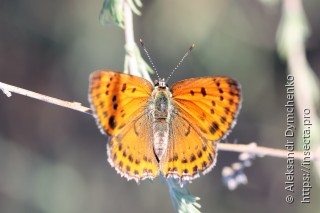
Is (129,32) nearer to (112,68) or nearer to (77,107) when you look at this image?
(77,107)

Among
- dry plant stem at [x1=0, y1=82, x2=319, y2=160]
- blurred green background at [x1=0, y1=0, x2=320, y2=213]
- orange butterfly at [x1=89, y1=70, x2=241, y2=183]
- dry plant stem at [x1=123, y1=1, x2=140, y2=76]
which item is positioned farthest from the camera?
blurred green background at [x1=0, y1=0, x2=320, y2=213]

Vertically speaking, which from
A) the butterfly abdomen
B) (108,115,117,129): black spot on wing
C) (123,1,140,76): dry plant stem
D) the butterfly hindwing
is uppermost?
(123,1,140,76): dry plant stem

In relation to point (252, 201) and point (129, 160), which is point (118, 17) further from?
point (252, 201)

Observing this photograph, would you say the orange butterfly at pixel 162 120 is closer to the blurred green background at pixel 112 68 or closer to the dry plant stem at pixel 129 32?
the dry plant stem at pixel 129 32

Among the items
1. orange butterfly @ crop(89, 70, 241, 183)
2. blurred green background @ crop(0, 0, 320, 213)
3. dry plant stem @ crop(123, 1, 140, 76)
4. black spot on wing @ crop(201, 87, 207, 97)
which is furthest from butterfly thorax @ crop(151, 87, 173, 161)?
blurred green background @ crop(0, 0, 320, 213)

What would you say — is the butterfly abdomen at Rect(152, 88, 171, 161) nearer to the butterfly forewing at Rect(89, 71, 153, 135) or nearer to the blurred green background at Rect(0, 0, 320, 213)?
the butterfly forewing at Rect(89, 71, 153, 135)

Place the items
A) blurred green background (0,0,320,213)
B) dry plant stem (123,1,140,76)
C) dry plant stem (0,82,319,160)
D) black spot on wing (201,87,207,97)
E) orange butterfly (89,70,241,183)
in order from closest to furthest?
dry plant stem (0,82,319,160) → dry plant stem (123,1,140,76) → orange butterfly (89,70,241,183) → black spot on wing (201,87,207,97) → blurred green background (0,0,320,213)

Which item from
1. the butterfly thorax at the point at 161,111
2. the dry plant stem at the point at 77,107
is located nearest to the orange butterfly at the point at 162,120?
the butterfly thorax at the point at 161,111
